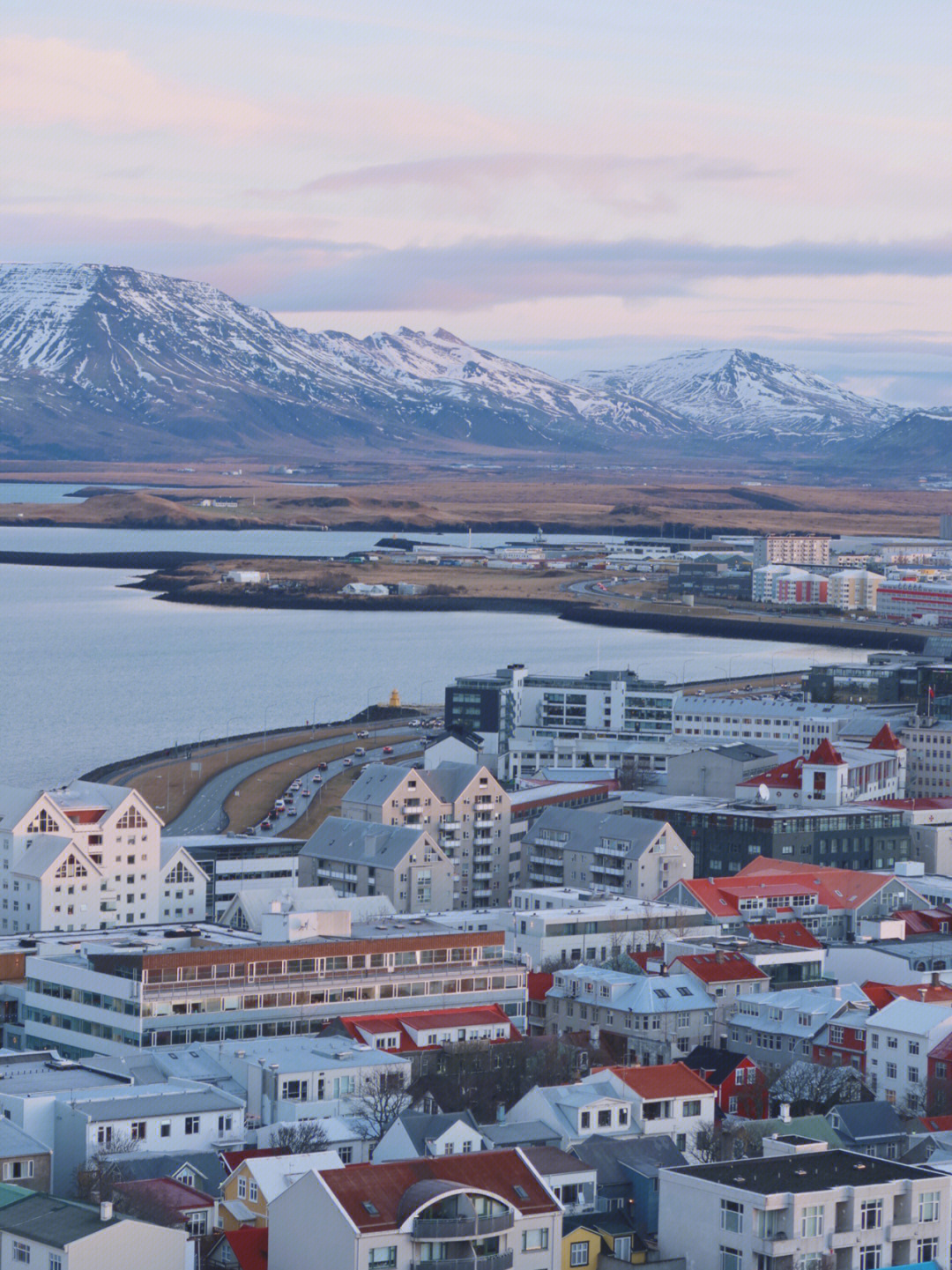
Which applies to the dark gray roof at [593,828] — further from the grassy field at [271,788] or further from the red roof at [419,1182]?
the red roof at [419,1182]

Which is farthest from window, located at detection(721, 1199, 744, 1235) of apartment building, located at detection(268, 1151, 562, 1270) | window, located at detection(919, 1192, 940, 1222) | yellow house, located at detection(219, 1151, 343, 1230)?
yellow house, located at detection(219, 1151, 343, 1230)

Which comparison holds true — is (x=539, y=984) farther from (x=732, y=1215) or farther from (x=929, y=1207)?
(x=732, y=1215)

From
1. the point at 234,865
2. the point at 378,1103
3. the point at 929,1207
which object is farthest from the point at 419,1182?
the point at 234,865

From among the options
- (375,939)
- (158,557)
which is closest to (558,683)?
(375,939)

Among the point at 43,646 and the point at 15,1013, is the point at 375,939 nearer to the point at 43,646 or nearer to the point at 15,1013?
the point at 15,1013

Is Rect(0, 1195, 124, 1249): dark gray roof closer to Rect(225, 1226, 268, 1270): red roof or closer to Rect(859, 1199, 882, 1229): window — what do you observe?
Rect(225, 1226, 268, 1270): red roof

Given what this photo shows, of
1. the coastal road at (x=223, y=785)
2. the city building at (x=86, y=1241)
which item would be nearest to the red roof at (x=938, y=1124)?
the city building at (x=86, y=1241)
